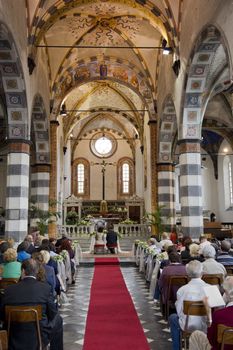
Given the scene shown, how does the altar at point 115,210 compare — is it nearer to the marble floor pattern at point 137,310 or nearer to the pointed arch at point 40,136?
the pointed arch at point 40,136

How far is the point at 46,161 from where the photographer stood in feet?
63.5

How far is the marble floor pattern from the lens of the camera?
5730 millimetres

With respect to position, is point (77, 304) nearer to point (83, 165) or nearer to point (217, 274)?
point (217, 274)

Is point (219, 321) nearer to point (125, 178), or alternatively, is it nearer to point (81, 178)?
point (125, 178)

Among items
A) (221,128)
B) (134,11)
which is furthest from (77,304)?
(221,128)

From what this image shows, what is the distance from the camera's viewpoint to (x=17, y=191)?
524 inches

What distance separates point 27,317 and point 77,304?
475 centimetres

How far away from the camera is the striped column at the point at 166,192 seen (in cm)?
1916

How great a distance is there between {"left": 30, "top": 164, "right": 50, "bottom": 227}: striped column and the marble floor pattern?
7739mm

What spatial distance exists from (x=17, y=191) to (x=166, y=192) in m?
8.60

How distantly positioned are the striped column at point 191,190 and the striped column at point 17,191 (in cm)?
577

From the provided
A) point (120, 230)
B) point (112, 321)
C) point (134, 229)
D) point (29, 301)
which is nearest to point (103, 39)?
point (134, 229)

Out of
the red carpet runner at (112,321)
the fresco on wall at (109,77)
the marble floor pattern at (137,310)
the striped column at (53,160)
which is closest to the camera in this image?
the red carpet runner at (112,321)

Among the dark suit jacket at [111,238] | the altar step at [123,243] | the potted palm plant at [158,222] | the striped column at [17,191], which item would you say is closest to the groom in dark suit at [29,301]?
the striped column at [17,191]
